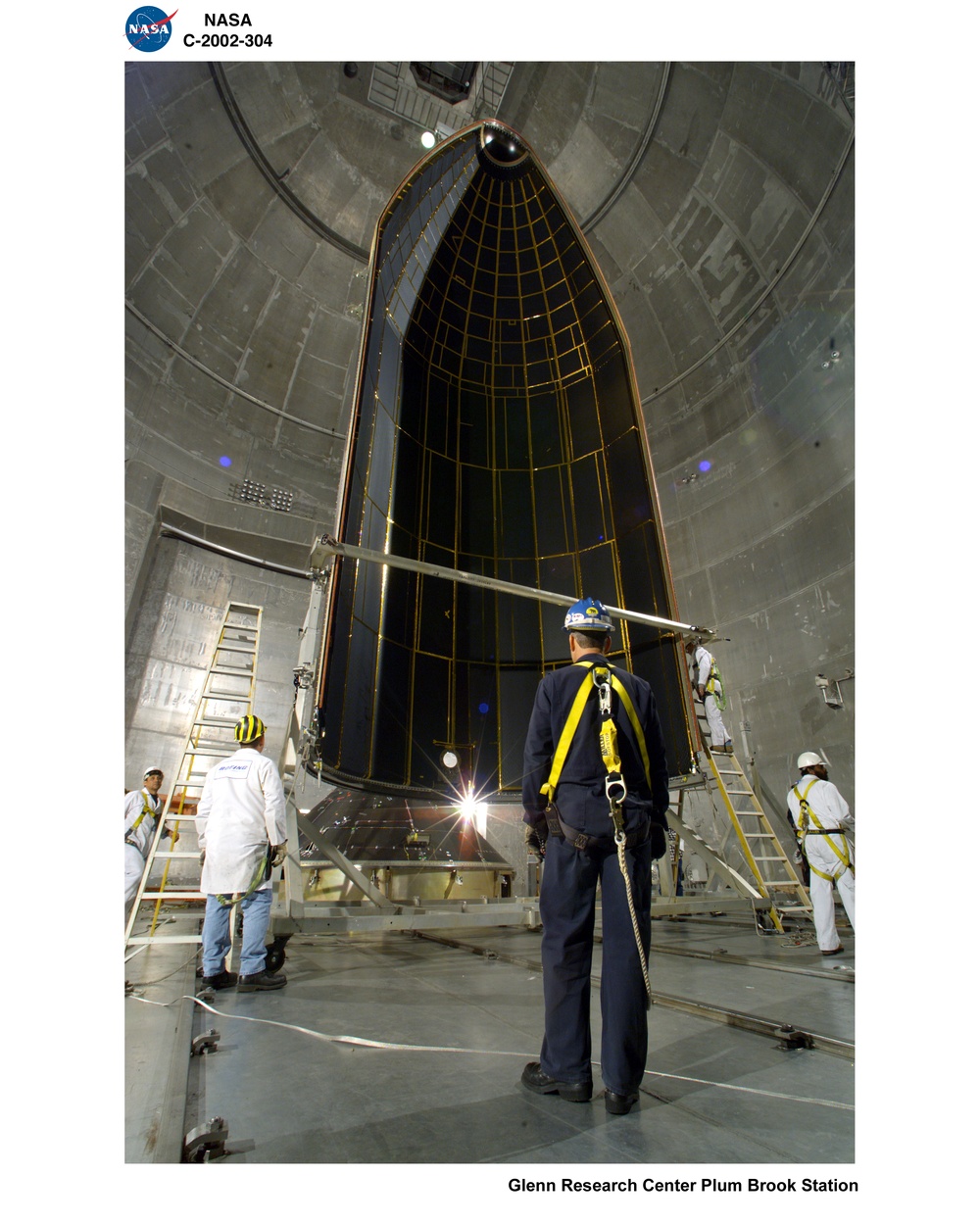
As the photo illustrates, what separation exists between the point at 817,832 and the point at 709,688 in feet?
5.48

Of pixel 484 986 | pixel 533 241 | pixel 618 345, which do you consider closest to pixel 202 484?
pixel 533 241

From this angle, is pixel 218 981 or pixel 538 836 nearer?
pixel 538 836

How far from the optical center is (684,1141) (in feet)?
4.56

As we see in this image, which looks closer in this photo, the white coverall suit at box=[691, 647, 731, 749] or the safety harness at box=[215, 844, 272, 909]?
the safety harness at box=[215, 844, 272, 909]

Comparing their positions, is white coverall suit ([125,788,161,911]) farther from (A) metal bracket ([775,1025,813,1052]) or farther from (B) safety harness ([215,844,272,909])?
(A) metal bracket ([775,1025,813,1052])

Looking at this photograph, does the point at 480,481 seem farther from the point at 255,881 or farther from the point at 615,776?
the point at 615,776

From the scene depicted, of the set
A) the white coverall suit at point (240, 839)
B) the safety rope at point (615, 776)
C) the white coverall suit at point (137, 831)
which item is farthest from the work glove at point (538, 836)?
the white coverall suit at point (137, 831)

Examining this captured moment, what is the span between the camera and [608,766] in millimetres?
1790

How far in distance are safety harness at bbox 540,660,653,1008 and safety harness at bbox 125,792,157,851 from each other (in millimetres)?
4231

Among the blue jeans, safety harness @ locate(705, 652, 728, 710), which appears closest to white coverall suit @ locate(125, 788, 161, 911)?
the blue jeans

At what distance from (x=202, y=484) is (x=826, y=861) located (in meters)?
9.52

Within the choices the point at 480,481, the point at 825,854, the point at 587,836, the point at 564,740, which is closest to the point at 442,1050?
the point at 587,836

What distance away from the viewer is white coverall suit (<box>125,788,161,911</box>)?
460cm
